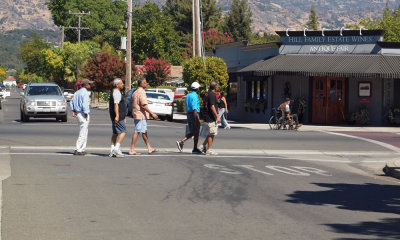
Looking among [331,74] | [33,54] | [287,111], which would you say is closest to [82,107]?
[287,111]

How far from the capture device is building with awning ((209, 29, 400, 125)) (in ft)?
119

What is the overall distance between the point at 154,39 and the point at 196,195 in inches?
3612

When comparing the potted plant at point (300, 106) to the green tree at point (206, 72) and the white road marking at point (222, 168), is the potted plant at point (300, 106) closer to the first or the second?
the green tree at point (206, 72)

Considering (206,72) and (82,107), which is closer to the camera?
(82,107)

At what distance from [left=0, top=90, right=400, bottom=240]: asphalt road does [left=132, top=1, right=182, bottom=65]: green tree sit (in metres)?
81.5

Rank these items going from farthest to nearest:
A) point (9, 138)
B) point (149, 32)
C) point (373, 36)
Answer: point (149, 32) < point (373, 36) < point (9, 138)

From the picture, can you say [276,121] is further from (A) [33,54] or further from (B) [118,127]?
(A) [33,54]

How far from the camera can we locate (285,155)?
20.3 metres

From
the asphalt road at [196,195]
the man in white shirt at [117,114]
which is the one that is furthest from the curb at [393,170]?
the man in white shirt at [117,114]

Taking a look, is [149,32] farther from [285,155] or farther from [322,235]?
[322,235]

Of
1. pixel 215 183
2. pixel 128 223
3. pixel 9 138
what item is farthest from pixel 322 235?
pixel 9 138

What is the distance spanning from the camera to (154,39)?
102375 millimetres

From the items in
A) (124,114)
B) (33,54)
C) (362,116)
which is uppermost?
(33,54)

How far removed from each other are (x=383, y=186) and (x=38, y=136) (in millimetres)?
14054
